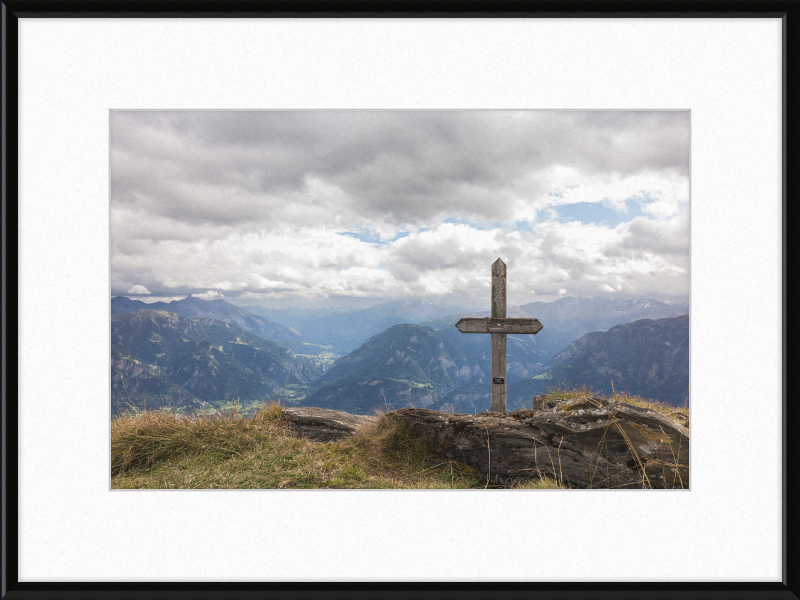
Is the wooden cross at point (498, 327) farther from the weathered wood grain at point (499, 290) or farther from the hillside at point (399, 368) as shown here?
the hillside at point (399, 368)

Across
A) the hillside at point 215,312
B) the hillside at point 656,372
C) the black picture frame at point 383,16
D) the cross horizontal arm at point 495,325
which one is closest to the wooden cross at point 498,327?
the cross horizontal arm at point 495,325

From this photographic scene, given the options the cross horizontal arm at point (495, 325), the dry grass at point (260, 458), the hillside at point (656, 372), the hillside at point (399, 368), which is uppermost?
the cross horizontal arm at point (495, 325)

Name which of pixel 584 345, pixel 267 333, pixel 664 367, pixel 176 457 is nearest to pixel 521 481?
pixel 664 367

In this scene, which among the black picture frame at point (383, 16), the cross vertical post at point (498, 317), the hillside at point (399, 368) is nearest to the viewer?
the black picture frame at point (383, 16)

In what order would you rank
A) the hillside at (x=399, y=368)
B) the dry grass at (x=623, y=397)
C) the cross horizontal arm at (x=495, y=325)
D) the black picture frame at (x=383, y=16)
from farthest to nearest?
the hillside at (x=399, y=368), the cross horizontal arm at (x=495, y=325), the dry grass at (x=623, y=397), the black picture frame at (x=383, y=16)

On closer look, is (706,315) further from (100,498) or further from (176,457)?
(100,498)

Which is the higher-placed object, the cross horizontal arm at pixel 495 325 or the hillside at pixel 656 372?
the cross horizontal arm at pixel 495 325

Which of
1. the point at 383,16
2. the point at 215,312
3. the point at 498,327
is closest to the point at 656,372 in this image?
the point at 498,327
